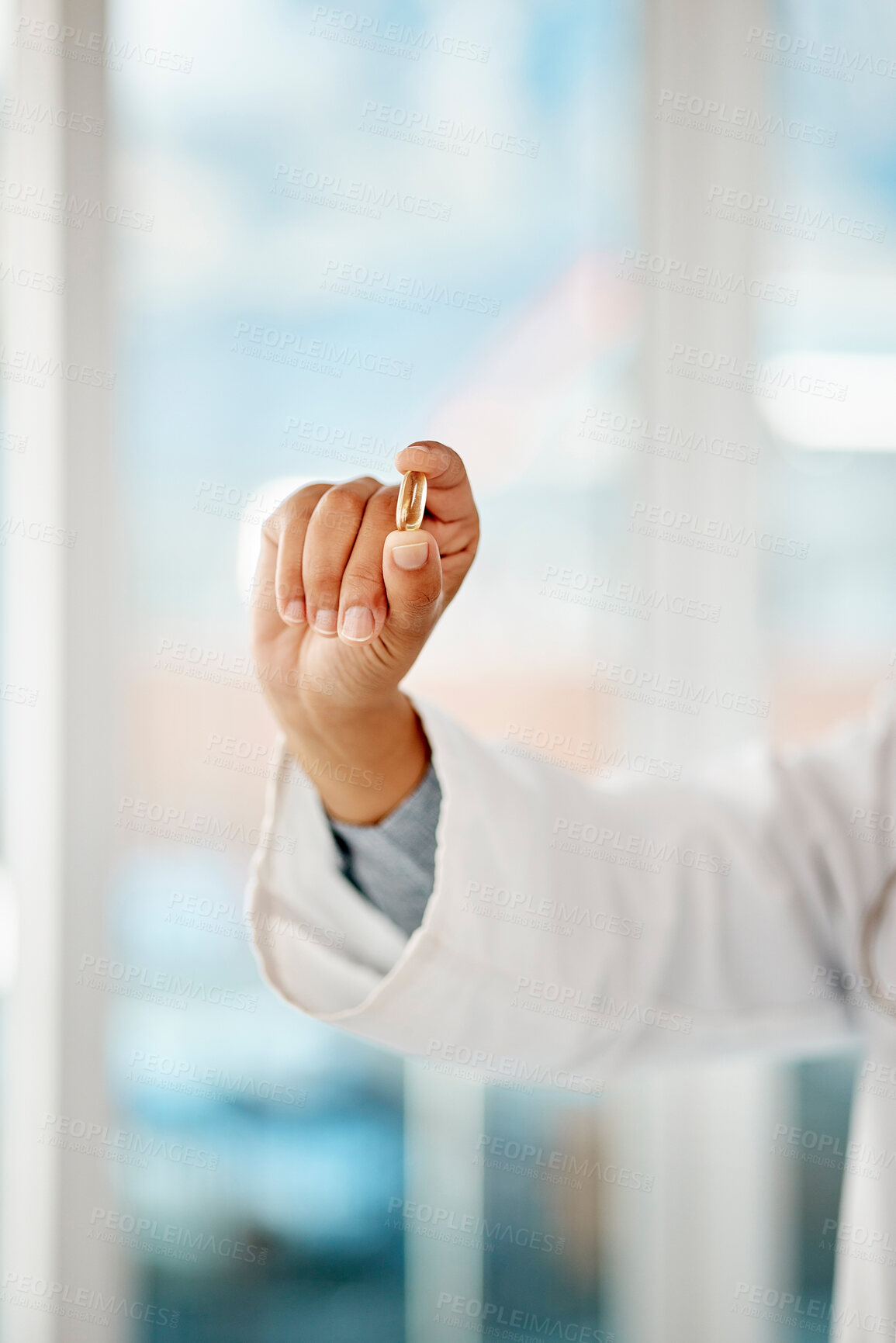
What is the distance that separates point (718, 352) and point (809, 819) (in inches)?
36.4

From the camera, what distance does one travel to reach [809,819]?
828 millimetres

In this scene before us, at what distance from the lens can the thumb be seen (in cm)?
51

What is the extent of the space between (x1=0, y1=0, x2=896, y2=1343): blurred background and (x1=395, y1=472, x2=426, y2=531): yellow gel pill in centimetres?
90

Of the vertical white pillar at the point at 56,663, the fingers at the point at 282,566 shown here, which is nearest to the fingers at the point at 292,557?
the fingers at the point at 282,566

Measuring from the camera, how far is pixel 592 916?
2.39 feet

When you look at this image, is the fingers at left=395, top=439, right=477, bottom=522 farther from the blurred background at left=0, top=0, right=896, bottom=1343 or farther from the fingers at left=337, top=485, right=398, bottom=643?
the blurred background at left=0, top=0, right=896, bottom=1343

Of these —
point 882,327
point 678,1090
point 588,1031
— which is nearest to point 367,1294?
point 678,1090

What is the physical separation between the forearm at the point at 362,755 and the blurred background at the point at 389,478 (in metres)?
0.75

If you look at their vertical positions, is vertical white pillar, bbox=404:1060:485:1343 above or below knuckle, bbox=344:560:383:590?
below

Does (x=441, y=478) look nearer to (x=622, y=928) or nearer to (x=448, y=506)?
(x=448, y=506)

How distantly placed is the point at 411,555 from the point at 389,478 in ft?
3.60

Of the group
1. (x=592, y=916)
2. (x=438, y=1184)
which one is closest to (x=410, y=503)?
(x=592, y=916)

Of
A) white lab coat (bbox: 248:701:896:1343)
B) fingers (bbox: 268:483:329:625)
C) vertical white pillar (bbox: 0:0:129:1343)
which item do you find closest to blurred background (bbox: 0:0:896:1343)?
vertical white pillar (bbox: 0:0:129:1343)

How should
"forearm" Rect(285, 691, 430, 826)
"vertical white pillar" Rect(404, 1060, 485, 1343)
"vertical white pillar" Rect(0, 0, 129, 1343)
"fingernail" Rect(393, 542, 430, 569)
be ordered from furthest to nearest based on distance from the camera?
"vertical white pillar" Rect(404, 1060, 485, 1343), "vertical white pillar" Rect(0, 0, 129, 1343), "forearm" Rect(285, 691, 430, 826), "fingernail" Rect(393, 542, 430, 569)
